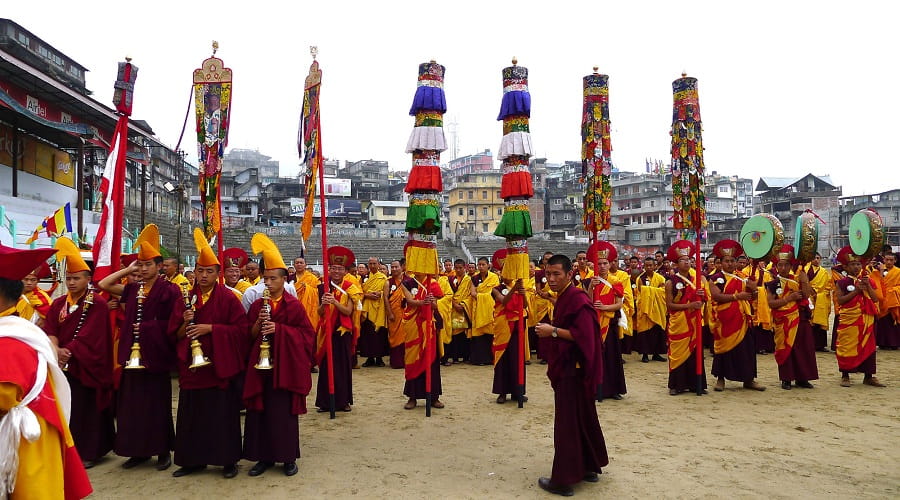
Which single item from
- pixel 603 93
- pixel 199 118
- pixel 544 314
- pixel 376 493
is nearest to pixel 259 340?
pixel 376 493

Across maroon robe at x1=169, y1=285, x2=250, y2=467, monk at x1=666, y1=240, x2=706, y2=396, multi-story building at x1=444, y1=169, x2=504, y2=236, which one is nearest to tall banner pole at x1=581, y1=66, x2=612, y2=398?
monk at x1=666, y1=240, x2=706, y2=396

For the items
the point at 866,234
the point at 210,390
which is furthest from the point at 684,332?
the point at 210,390

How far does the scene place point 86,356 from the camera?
5152 mm

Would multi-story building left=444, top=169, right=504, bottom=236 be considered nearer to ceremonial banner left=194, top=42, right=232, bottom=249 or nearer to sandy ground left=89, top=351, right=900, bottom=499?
sandy ground left=89, top=351, right=900, bottom=499

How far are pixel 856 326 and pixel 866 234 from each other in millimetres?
2446

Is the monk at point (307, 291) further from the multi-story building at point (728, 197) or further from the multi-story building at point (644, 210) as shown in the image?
the multi-story building at point (728, 197)

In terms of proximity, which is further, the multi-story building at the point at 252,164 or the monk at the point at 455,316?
the multi-story building at the point at 252,164

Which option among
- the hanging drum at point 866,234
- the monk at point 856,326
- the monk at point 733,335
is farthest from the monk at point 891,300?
the monk at point 733,335

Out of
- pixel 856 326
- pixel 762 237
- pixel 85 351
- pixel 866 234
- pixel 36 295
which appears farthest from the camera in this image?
pixel 866 234

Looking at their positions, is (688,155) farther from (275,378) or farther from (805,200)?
(805,200)

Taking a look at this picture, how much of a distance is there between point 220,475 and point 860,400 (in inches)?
310

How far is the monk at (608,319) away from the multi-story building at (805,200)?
44860 millimetres

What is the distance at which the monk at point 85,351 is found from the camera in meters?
5.20

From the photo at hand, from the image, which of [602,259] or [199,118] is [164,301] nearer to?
[199,118]
